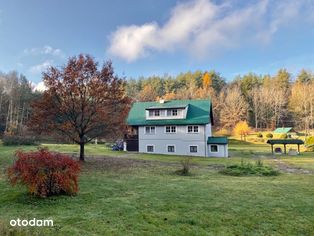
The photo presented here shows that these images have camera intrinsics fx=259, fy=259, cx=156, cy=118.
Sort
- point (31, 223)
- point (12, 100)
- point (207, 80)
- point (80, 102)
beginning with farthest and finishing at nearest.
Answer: point (207, 80) < point (12, 100) < point (80, 102) < point (31, 223)

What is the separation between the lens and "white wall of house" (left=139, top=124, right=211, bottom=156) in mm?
32656

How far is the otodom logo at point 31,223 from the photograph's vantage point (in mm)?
6161

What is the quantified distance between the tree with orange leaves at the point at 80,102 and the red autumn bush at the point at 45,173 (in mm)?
10901

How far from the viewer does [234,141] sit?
57125 mm

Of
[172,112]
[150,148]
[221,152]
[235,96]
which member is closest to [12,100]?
[150,148]

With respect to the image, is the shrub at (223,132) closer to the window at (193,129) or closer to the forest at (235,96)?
the forest at (235,96)

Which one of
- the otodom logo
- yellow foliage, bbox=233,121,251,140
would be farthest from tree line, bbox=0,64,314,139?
the otodom logo

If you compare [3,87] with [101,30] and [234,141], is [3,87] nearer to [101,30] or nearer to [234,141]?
[101,30]

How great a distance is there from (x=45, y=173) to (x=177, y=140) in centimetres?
2587

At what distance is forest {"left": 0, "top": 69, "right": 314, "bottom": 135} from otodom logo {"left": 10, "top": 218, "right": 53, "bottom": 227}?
164 feet

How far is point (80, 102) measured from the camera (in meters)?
20.1

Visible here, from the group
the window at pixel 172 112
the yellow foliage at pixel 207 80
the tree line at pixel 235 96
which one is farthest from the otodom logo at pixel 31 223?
the yellow foliage at pixel 207 80

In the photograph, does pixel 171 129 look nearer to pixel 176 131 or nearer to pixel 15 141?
pixel 176 131

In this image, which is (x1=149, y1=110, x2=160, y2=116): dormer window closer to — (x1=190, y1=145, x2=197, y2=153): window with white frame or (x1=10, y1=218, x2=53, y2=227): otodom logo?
(x1=190, y1=145, x2=197, y2=153): window with white frame
